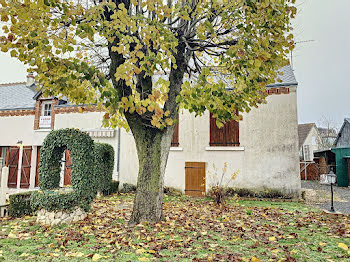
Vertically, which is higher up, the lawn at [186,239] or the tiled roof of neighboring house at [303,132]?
the tiled roof of neighboring house at [303,132]

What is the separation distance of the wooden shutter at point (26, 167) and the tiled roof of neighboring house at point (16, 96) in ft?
8.13

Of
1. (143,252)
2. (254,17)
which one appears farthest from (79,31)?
(143,252)

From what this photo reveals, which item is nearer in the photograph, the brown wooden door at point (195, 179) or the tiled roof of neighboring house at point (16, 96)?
the brown wooden door at point (195, 179)

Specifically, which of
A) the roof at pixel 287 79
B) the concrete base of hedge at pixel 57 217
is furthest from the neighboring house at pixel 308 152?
the concrete base of hedge at pixel 57 217

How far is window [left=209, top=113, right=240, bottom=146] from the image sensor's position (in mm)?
9648

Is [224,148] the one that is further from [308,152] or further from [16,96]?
[308,152]

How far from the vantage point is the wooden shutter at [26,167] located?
13.0 m

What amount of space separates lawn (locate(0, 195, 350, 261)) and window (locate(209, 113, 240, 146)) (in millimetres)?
3835

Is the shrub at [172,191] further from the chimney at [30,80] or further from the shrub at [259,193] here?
the chimney at [30,80]

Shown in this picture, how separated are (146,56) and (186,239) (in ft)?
10.8

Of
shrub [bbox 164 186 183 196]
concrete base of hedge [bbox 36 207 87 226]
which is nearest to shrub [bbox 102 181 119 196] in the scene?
shrub [bbox 164 186 183 196]

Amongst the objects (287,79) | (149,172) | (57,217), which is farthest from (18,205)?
(287,79)

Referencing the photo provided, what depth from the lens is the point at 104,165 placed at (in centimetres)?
991

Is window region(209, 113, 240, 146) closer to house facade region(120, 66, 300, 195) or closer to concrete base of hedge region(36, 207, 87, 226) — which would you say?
house facade region(120, 66, 300, 195)
